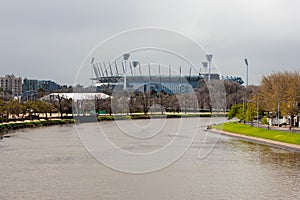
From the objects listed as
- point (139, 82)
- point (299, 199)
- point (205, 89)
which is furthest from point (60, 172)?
point (139, 82)

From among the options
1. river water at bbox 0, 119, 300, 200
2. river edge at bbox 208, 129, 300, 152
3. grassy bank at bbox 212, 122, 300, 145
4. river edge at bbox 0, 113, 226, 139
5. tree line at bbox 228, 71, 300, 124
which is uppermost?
tree line at bbox 228, 71, 300, 124

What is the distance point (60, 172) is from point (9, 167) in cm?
205

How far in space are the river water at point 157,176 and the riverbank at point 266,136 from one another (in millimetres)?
1623

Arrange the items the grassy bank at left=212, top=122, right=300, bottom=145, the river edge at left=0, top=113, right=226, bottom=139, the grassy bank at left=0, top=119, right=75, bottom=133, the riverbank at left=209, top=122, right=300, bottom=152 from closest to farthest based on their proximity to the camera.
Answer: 1. the riverbank at left=209, top=122, right=300, bottom=152
2. the grassy bank at left=212, top=122, right=300, bottom=145
3. the grassy bank at left=0, top=119, right=75, bottom=133
4. the river edge at left=0, top=113, right=226, bottom=139

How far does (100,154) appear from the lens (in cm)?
1969

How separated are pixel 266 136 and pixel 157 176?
1333 cm

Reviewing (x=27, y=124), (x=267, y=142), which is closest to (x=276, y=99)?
(x=267, y=142)

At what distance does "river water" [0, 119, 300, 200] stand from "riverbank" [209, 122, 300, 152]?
1.62m

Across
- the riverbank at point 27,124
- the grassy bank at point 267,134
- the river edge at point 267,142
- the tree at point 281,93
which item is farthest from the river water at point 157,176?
the riverbank at point 27,124

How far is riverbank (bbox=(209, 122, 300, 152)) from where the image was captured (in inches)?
890

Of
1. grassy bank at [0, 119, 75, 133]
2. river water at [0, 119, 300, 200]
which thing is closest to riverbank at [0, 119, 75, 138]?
grassy bank at [0, 119, 75, 133]

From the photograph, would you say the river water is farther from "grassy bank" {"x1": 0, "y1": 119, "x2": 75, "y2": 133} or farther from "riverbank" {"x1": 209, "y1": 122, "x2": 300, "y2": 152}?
"grassy bank" {"x1": 0, "y1": 119, "x2": 75, "y2": 133}

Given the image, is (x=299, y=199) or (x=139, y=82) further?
(x=139, y=82)

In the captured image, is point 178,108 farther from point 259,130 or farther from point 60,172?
point 60,172
